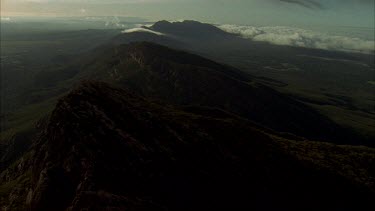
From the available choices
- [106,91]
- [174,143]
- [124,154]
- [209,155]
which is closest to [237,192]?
[209,155]

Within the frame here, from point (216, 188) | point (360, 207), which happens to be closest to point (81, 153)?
point (216, 188)

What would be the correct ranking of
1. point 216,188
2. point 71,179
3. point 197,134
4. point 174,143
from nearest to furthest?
1. point 71,179
2. point 216,188
3. point 174,143
4. point 197,134

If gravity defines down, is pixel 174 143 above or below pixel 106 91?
below

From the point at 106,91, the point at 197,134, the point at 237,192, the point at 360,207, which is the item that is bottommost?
the point at 360,207

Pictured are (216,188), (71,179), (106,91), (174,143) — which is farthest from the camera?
(106,91)

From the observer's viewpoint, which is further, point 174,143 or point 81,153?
point 174,143

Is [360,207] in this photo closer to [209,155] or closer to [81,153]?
[209,155]
